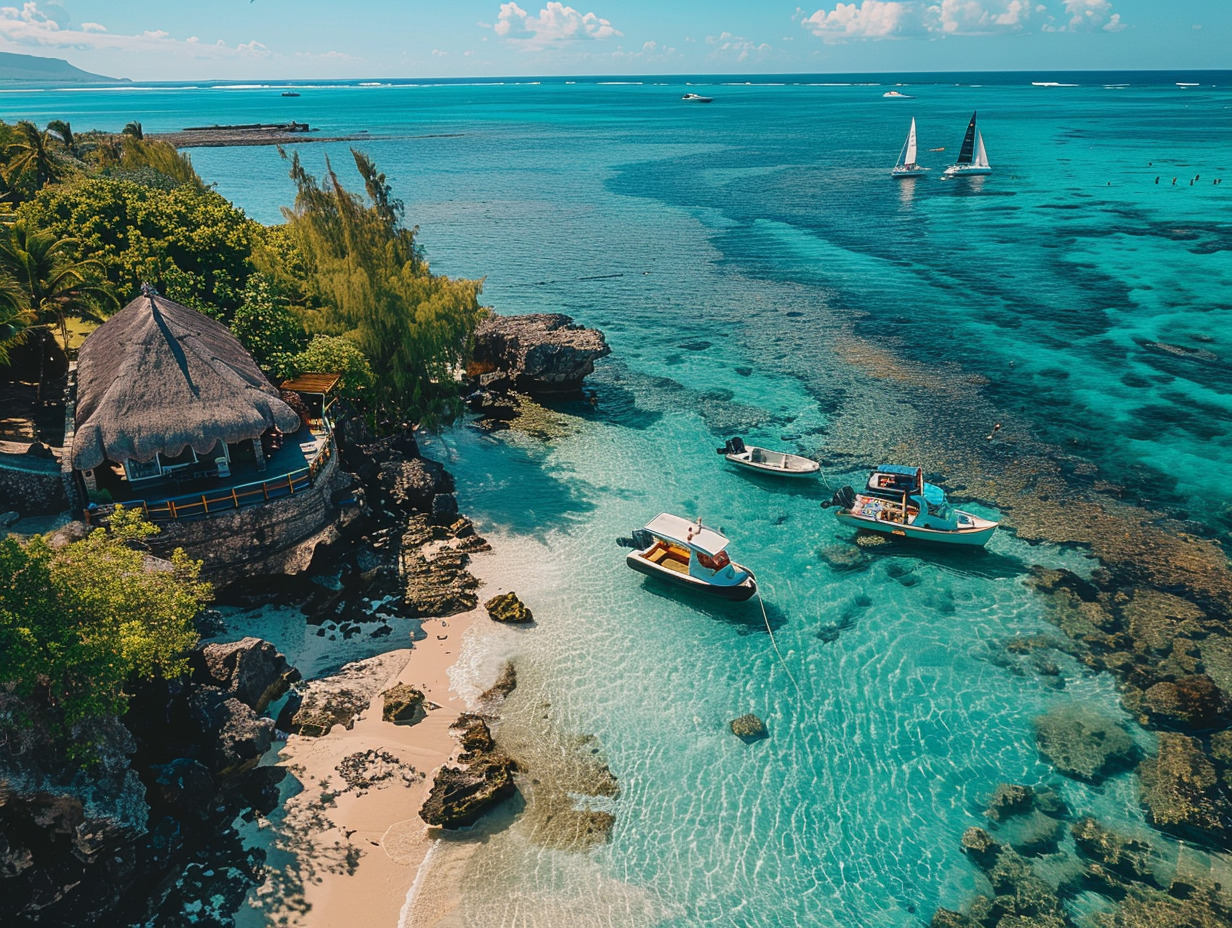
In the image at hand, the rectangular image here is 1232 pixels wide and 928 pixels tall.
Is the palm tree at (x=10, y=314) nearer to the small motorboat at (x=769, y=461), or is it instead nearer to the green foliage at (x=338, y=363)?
the green foliage at (x=338, y=363)

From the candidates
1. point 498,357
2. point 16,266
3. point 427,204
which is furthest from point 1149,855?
point 427,204

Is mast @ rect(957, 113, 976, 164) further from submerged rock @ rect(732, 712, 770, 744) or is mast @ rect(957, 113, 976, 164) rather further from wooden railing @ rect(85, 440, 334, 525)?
wooden railing @ rect(85, 440, 334, 525)

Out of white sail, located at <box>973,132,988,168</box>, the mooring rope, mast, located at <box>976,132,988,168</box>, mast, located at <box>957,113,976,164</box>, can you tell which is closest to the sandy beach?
the mooring rope

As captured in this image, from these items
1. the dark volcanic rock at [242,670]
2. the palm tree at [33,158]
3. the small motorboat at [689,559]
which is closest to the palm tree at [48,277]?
the dark volcanic rock at [242,670]

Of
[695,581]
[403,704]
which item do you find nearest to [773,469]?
[695,581]

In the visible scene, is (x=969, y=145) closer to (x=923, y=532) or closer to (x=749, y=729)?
(x=923, y=532)

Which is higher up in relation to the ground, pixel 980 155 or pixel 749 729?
pixel 980 155
